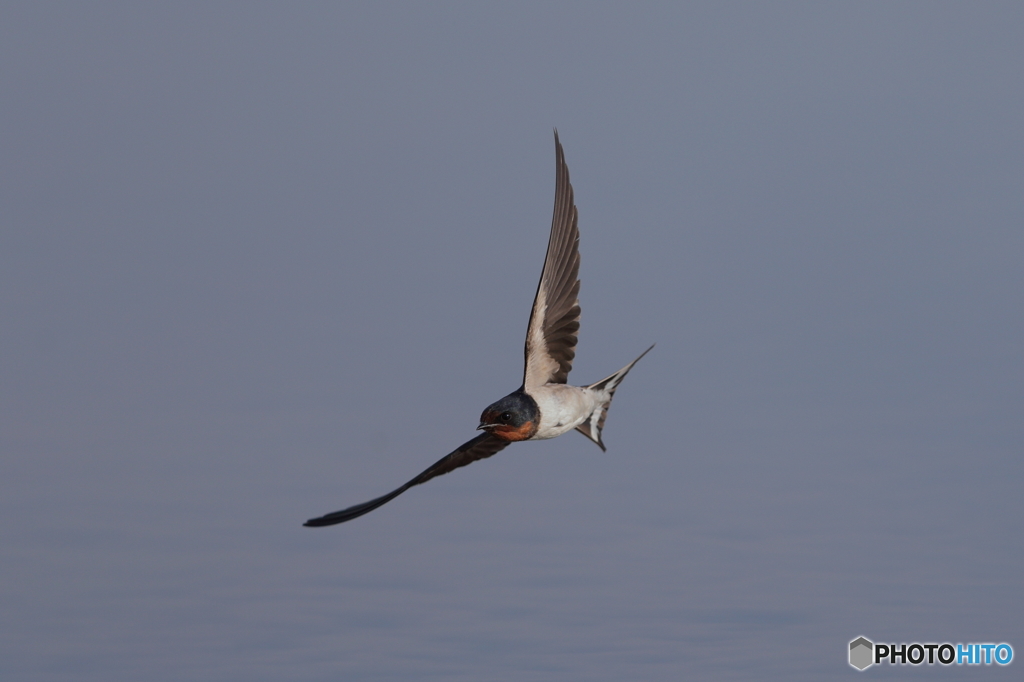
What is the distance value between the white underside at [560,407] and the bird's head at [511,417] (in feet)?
0.55

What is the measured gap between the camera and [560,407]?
16281 millimetres

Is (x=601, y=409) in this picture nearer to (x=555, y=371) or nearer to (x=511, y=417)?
(x=555, y=371)

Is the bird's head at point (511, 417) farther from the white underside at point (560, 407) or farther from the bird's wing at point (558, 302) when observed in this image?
the bird's wing at point (558, 302)

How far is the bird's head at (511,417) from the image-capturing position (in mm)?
15797

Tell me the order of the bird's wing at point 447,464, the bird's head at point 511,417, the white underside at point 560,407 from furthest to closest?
the bird's wing at point 447,464 → the white underside at point 560,407 → the bird's head at point 511,417

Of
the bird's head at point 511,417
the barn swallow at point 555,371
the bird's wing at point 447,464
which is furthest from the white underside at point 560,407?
the bird's wing at point 447,464

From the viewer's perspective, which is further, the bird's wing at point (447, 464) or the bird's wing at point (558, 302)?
the bird's wing at point (558, 302)

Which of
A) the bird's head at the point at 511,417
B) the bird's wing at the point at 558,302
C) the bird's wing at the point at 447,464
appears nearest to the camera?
the bird's head at the point at 511,417

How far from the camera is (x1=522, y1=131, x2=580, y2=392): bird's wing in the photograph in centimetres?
1656

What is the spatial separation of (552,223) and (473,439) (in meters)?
2.83

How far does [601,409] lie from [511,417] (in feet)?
6.06

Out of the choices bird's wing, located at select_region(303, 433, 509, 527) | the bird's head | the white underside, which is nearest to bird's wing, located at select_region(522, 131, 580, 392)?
the white underside

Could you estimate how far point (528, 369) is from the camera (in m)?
16.5

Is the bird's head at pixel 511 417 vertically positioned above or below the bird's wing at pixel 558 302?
below
